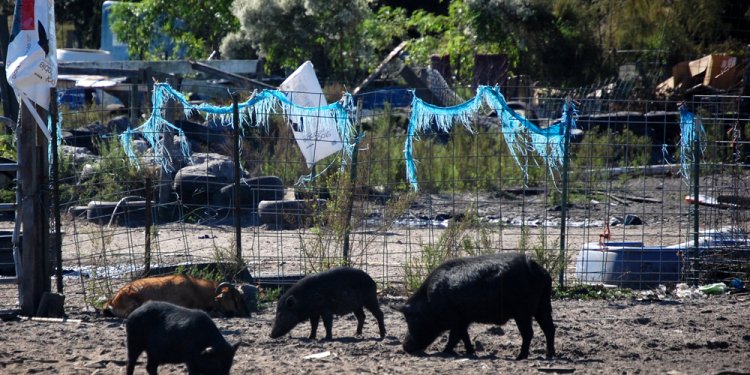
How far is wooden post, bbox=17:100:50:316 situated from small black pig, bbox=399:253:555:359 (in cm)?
325

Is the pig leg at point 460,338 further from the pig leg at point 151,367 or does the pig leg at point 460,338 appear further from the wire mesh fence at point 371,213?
the pig leg at point 151,367

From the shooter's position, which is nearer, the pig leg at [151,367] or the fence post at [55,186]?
the pig leg at [151,367]

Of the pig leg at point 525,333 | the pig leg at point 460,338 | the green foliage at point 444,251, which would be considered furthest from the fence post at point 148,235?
the pig leg at point 525,333

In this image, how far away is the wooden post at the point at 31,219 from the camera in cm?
796

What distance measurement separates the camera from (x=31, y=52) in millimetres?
7531

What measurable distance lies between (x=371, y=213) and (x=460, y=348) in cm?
400

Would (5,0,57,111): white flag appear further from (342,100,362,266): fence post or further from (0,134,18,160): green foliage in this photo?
(0,134,18,160): green foliage

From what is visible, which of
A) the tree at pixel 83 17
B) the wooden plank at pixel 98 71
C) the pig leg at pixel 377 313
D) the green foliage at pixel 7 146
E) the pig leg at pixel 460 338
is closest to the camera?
the pig leg at pixel 460 338

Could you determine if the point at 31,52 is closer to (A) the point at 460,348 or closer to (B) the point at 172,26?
(A) the point at 460,348

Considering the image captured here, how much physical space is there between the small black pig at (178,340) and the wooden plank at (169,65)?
11834 millimetres

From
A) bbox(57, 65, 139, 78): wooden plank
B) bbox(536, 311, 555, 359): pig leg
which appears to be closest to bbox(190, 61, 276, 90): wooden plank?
bbox(57, 65, 139, 78): wooden plank

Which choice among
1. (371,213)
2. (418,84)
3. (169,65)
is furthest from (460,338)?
(418,84)

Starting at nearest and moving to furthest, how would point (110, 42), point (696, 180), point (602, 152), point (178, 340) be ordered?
1. point (178, 340)
2. point (696, 180)
3. point (602, 152)
4. point (110, 42)

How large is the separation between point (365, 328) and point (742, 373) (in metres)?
3.11
